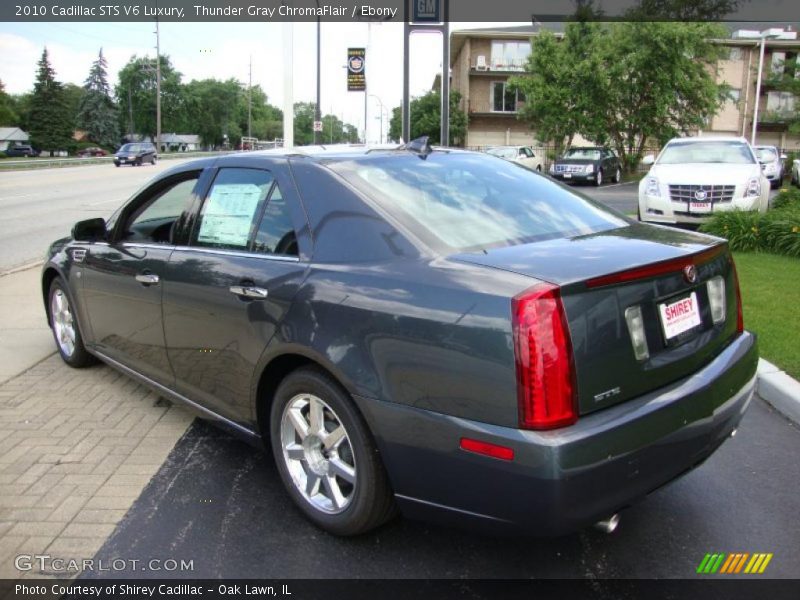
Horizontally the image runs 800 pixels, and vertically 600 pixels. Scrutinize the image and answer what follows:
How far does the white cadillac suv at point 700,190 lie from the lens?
10820 millimetres

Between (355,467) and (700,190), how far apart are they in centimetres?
970

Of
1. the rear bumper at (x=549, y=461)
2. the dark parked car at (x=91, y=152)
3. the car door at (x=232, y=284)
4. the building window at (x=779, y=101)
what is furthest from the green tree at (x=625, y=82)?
the dark parked car at (x=91, y=152)

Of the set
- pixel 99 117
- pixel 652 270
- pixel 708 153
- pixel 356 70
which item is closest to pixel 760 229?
pixel 708 153

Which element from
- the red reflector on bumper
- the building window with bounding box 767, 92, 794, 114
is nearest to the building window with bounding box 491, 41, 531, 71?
the building window with bounding box 767, 92, 794, 114

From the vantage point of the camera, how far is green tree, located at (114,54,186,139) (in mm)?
112000

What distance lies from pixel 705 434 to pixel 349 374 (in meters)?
1.40

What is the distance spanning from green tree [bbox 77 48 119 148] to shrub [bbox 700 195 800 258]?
3983 inches

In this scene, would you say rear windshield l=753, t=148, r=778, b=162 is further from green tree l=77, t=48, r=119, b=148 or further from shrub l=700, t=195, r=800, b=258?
green tree l=77, t=48, r=119, b=148

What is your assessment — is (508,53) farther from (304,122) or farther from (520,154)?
(304,122)

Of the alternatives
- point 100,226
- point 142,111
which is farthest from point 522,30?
point 142,111

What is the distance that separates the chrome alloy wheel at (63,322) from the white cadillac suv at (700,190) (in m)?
8.98

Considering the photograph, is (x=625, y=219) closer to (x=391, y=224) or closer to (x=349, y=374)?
(x=391, y=224)

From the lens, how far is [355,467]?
2779mm

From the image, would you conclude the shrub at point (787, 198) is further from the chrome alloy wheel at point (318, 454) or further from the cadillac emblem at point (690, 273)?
the chrome alloy wheel at point (318, 454)
